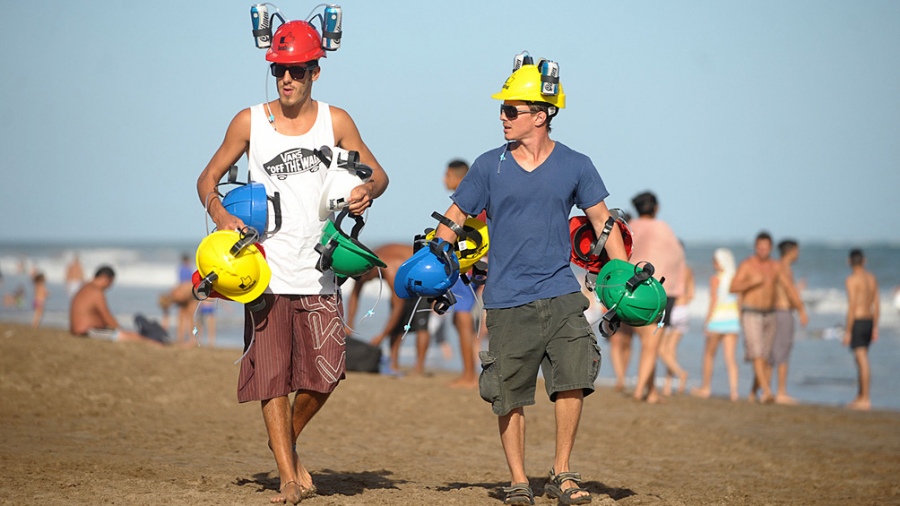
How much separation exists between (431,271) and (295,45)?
1.35 metres

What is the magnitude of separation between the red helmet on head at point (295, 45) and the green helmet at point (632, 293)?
1908 millimetres

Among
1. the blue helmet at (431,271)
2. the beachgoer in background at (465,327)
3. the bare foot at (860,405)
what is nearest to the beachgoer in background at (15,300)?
the beachgoer in background at (465,327)

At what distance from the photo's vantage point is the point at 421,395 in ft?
35.6

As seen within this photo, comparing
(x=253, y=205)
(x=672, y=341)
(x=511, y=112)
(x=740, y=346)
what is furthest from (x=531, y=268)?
(x=740, y=346)

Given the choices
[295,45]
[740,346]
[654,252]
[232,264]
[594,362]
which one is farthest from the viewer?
Result: [740,346]

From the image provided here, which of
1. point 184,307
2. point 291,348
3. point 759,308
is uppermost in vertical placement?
point 759,308

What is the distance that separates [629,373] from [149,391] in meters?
8.19

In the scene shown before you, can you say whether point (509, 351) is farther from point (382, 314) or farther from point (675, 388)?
point (382, 314)

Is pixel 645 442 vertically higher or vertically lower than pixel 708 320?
lower

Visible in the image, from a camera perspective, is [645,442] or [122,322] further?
[122,322]

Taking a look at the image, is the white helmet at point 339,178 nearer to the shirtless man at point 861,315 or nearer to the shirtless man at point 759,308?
the shirtless man at point 759,308

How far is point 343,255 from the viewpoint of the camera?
5348 mm

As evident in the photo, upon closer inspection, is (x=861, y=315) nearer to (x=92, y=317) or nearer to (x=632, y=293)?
(x=632, y=293)

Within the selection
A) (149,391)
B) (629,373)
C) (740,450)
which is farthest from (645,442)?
(629,373)
